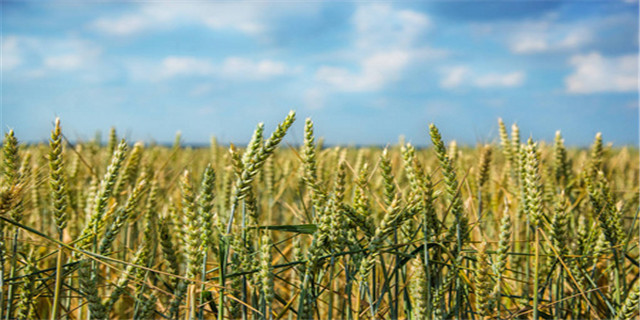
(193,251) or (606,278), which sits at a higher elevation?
(193,251)

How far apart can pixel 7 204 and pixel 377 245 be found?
2.97 feet

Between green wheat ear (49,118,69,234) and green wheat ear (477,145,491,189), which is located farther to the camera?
green wheat ear (477,145,491,189)

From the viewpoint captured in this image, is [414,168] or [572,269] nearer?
[414,168]

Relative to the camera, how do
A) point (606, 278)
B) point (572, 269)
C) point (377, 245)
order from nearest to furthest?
point (377, 245) < point (572, 269) < point (606, 278)

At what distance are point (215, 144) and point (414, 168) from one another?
11.1 feet

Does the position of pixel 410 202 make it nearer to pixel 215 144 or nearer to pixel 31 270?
pixel 31 270

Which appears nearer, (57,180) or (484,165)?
(57,180)

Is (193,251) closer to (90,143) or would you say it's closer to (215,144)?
(90,143)

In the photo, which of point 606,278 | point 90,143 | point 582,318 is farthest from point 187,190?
point 90,143

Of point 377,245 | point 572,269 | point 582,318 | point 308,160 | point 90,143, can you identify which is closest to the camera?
point 377,245

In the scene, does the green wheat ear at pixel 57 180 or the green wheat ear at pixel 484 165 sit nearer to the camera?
the green wheat ear at pixel 57 180

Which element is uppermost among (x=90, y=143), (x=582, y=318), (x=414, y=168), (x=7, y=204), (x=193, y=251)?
(x=90, y=143)

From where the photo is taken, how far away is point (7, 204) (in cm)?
112

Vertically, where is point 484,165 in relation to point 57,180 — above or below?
above
